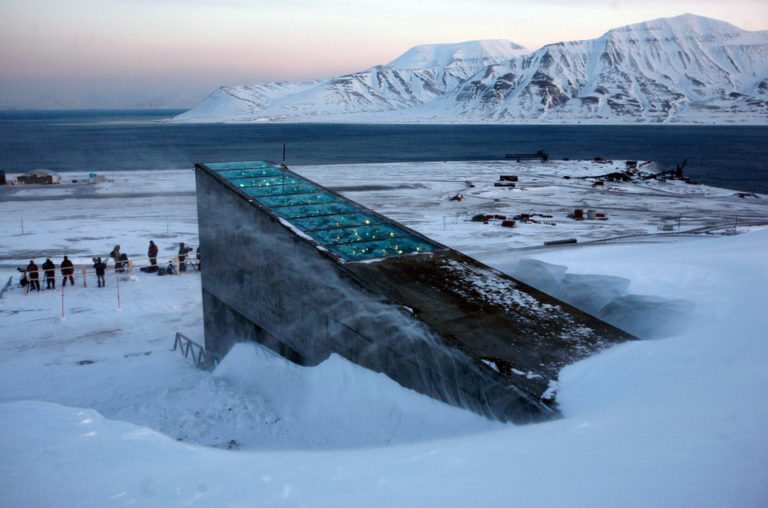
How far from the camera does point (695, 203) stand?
41.9m

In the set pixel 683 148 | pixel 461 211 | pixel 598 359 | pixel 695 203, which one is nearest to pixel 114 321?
pixel 598 359

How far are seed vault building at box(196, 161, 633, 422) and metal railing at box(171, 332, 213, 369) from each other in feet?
0.81

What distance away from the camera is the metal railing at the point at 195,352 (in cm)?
1453

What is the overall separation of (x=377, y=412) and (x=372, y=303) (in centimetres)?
173

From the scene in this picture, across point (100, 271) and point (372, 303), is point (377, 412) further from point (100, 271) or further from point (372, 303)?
point (100, 271)

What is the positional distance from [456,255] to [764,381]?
274 inches

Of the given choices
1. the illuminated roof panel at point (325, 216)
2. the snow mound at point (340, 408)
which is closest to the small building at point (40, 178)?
the illuminated roof panel at point (325, 216)

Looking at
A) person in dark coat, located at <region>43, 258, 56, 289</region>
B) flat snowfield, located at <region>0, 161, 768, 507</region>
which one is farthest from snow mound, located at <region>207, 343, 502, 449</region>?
person in dark coat, located at <region>43, 258, 56, 289</region>

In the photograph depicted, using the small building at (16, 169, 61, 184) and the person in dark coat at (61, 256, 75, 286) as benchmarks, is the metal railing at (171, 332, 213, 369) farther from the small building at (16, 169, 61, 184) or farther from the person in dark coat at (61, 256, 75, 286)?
the small building at (16, 169, 61, 184)

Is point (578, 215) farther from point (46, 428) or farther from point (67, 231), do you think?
point (46, 428)

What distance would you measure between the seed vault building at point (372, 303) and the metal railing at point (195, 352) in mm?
246

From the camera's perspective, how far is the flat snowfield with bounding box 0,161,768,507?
511 cm

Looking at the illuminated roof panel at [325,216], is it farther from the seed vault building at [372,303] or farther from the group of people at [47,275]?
the group of people at [47,275]

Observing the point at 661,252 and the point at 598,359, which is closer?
the point at 598,359
